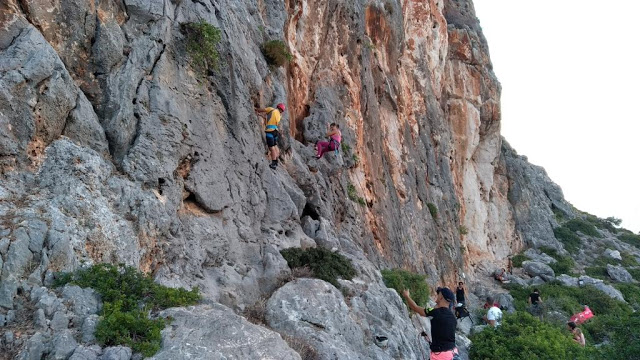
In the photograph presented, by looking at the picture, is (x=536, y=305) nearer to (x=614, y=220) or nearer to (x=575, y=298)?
(x=575, y=298)

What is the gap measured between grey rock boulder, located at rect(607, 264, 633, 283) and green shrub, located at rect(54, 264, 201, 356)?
39.2m

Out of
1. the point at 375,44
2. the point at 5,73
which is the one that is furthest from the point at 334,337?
the point at 375,44

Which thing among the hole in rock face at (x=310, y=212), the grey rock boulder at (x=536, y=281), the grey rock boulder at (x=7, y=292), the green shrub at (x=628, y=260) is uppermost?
the green shrub at (x=628, y=260)

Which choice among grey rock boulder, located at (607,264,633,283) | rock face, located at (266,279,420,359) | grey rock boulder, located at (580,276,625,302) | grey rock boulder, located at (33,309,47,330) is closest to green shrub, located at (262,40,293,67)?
rock face, located at (266,279,420,359)

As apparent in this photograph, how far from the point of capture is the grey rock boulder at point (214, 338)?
529cm

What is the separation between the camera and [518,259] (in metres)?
37.2

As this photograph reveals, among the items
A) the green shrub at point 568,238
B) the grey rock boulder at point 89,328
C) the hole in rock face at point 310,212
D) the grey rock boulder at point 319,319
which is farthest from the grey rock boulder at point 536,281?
the grey rock boulder at point 89,328

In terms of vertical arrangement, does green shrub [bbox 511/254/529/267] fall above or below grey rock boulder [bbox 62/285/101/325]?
above

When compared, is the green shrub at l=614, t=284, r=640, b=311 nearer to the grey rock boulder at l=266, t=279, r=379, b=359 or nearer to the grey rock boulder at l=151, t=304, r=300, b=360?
the grey rock boulder at l=266, t=279, r=379, b=359

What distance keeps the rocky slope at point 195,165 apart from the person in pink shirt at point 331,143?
1.33 ft

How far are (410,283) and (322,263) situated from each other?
6.16 meters

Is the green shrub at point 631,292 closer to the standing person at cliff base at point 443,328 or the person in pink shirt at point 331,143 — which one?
the person in pink shirt at point 331,143

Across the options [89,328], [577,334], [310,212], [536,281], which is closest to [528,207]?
[536,281]

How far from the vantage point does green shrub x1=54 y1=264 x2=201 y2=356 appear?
5.15 metres
